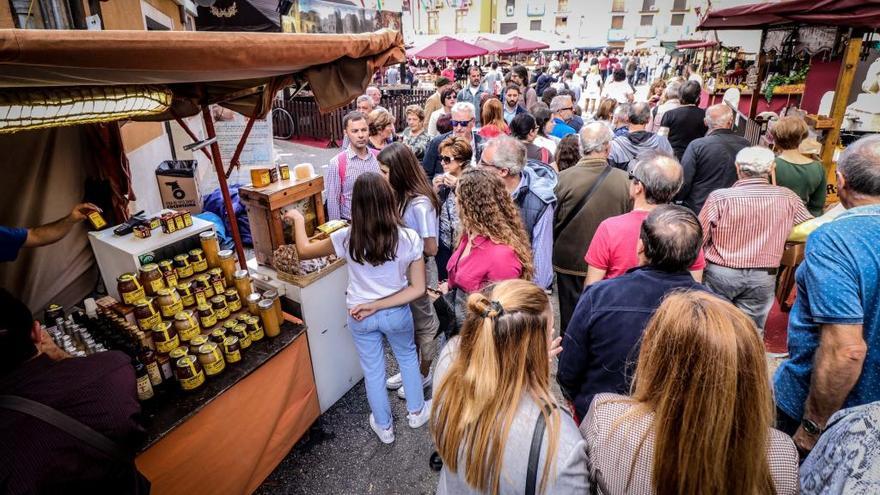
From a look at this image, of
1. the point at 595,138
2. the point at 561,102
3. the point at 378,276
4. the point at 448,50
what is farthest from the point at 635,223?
the point at 448,50

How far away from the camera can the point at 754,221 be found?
9.51ft

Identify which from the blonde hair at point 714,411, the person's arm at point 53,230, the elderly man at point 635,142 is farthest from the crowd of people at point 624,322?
the person's arm at point 53,230

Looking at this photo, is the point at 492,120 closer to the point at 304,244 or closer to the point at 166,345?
the point at 304,244

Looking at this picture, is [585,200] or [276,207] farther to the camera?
[585,200]

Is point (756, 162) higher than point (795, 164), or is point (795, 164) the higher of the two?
point (756, 162)

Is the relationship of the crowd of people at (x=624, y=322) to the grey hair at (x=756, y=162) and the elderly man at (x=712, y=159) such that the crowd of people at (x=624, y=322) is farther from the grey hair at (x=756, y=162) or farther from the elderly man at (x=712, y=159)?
the elderly man at (x=712, y=159)

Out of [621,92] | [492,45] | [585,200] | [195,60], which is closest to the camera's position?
[195,60]

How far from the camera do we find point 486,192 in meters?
2.52

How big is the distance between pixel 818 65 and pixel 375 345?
927 centimetres

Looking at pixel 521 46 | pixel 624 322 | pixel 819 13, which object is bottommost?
pixel 624 322

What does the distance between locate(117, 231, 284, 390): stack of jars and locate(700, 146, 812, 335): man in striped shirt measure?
3061mm

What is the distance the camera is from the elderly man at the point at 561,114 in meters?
5.87

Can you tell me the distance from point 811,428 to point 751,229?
4.78ft

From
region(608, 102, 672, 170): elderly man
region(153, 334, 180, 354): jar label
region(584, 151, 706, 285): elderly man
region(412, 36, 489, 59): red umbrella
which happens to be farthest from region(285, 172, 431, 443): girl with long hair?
region(412, 36, 489, 59): red umbrella
